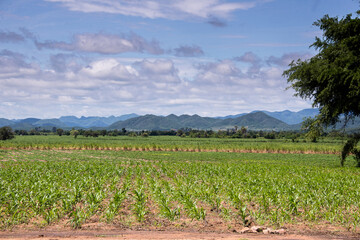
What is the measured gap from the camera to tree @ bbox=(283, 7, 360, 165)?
85.8 feet

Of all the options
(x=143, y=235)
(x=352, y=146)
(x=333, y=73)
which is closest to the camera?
(x=143, y=235)

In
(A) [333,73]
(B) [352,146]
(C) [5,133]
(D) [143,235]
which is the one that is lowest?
(D) [143,235]

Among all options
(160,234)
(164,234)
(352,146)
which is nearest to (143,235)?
(160,234)

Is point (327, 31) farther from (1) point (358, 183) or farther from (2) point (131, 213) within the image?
(2) point (131, 213)

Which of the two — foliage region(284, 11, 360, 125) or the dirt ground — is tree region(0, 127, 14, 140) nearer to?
foliage region(284, 11, 360, 125)

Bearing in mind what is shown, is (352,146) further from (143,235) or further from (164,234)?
(143,235)

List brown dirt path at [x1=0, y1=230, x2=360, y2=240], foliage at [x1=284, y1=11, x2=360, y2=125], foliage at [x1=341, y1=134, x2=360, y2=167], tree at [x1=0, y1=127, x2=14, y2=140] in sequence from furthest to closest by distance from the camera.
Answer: tree at [x1=0, y1=127, x2=14, y2=140]
foliage at [x1=341, y1=134, x2=360, y2=167]
foliage at [x1=284, y1=11, x2=360, y2=125]
brown dirt path at [x1=0, y1=230, x2=360, y2=240]

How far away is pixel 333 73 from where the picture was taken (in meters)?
25.8

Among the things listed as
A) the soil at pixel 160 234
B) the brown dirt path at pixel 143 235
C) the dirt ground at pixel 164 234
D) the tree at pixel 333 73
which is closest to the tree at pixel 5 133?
the tree at pixel 333 73

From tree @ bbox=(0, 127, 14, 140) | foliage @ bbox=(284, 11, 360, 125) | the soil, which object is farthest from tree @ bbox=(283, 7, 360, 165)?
tree @ bbox=(0, 127, 14, 140)

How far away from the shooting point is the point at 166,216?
38.7 feet

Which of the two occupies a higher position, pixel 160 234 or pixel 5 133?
pixel 5 133

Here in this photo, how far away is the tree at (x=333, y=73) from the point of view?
1029 inches

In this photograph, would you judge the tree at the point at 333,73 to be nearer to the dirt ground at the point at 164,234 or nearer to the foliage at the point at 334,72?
the foliage at the point at 334,72
